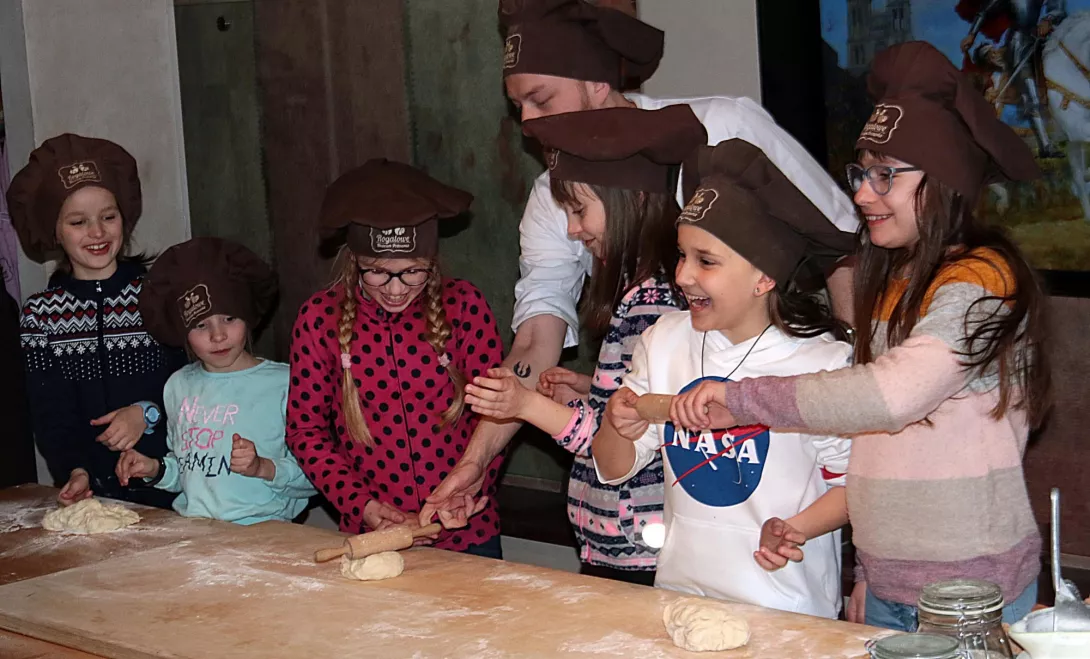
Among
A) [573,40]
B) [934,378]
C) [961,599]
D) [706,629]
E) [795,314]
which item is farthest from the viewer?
[573,40]

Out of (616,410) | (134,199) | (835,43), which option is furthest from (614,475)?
(134,199)

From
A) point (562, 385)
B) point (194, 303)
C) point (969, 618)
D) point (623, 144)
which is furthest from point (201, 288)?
point (969, 618)

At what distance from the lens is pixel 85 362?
12.4ft

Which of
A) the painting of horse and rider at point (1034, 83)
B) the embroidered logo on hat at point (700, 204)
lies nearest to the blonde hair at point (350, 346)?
the embroidered logo on hat at point (700, 204)

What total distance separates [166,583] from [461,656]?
80cm

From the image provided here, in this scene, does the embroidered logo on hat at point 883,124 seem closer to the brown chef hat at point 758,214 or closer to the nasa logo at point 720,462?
the brown chef hat at point 758,214

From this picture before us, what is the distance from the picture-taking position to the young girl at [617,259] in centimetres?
264

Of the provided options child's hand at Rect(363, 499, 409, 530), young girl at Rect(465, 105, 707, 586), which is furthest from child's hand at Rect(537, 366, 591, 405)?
child's hand at Rect(363, 499, 409, 530)

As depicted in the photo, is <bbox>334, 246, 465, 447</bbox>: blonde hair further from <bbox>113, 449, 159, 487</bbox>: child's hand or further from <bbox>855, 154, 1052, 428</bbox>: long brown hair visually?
<bbox>855, 154, 1052, 428</bbox>: long brown hair

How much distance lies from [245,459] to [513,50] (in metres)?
1.18

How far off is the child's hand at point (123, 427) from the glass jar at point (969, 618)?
8.19 feet

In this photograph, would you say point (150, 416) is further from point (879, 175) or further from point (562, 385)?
point (879, 175)

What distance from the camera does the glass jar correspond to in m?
1.61

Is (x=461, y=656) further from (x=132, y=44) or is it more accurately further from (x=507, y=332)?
(x=132, y=44)
